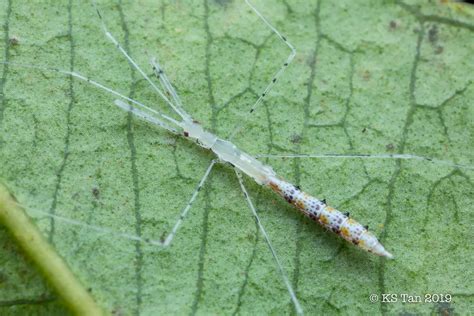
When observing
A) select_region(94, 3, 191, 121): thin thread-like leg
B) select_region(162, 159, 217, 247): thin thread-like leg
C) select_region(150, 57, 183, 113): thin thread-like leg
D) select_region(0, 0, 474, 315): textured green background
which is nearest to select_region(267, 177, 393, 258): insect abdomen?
select_region(0, 0, 474, 315): textured green background

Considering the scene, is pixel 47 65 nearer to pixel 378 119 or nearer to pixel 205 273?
pixel 205 273

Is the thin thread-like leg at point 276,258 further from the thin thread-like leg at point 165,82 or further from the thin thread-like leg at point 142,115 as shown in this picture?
the thin thread-like leg at point 165,82

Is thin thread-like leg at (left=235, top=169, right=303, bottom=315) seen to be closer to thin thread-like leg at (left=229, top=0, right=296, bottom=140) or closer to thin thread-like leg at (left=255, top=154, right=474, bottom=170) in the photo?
thin thread-like leg at (left=255, top=154, right=474, bottom=170)

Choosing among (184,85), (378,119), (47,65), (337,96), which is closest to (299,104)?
(337,96)

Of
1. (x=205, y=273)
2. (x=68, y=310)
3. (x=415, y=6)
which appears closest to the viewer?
(x=68, y=310)

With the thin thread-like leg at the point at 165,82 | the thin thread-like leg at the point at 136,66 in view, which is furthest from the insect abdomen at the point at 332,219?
the thin thread-like leg at the point at 165,82

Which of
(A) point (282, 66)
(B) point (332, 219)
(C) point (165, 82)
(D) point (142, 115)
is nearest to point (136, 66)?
(C) point (165, 82)

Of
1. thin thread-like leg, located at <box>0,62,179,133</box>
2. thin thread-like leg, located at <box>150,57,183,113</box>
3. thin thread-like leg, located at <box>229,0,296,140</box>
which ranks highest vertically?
thin thread-like leg, located at <box>229,0,296,140</box>
